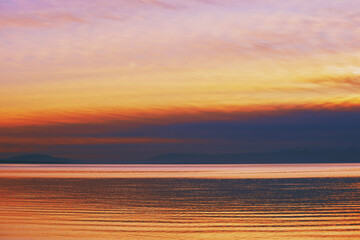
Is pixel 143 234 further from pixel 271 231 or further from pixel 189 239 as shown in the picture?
pixel 271 231

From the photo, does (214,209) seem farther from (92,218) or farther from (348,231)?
(348,231)

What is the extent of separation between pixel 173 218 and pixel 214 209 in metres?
5.05

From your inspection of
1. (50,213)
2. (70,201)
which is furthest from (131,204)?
(50,213)

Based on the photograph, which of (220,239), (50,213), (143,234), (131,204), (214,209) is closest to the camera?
(220,239)

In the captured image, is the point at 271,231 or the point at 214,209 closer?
the point at 271,231

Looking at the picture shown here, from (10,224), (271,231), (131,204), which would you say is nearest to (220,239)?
(271,231)

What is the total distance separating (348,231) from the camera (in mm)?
23938

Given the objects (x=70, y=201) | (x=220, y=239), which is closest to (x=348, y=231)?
(x=220, y=239)

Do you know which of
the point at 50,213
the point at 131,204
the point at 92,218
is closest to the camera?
the point at 92,218

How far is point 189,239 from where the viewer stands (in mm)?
21906

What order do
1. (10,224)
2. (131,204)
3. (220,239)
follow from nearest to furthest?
1. (220,239)
2. (10,224)
3. (131,204)

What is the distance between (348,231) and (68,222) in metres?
14.0

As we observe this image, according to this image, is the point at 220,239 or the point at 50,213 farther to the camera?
the point at 50,213

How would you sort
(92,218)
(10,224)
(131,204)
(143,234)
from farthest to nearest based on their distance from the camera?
(131,204), (92,218), (10,224), (143,234)
